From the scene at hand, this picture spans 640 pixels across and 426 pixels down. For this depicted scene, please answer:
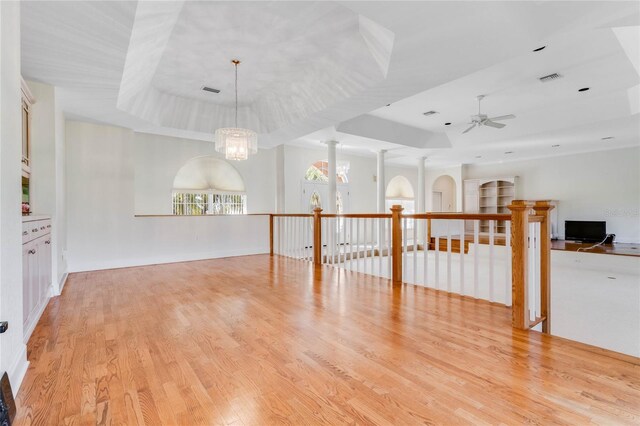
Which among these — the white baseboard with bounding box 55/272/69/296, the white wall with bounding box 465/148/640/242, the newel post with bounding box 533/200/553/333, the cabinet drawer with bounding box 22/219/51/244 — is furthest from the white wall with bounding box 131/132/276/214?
the white wall with bounding box 465/148/640/242

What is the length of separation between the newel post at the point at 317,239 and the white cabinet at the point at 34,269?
3.46 m

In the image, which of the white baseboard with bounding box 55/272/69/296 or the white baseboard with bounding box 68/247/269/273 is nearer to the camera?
the white baseboard with bounding box 55/272/69/296

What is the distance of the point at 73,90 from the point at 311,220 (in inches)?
152

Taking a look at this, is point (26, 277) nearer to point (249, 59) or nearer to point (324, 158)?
point (249, 59)

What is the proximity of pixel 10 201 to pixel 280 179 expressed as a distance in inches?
224

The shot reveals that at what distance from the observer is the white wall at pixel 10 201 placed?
154 cm

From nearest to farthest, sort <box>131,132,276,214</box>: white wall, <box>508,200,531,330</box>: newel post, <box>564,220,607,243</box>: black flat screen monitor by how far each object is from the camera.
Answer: <box>508,200,531,330</box>: newel post → <box>131,132,276,214</box>: white wall → <box>564,220,607,243</box>: black flat screen monitor

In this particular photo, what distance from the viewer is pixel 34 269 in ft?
8.43

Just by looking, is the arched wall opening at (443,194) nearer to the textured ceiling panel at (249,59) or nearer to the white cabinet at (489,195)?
the white cabinet at (489,195)

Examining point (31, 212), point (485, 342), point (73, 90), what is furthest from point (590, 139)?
point (31, 212)

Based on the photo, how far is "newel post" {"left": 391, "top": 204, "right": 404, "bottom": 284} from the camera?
3773 mm

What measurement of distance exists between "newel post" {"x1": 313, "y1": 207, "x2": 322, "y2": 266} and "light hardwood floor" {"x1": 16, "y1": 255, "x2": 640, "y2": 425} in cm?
201

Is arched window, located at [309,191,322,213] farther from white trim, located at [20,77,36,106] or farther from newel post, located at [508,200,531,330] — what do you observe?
newel post, located at [508,200,531,330]

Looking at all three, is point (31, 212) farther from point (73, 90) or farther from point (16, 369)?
point (16, 369)
